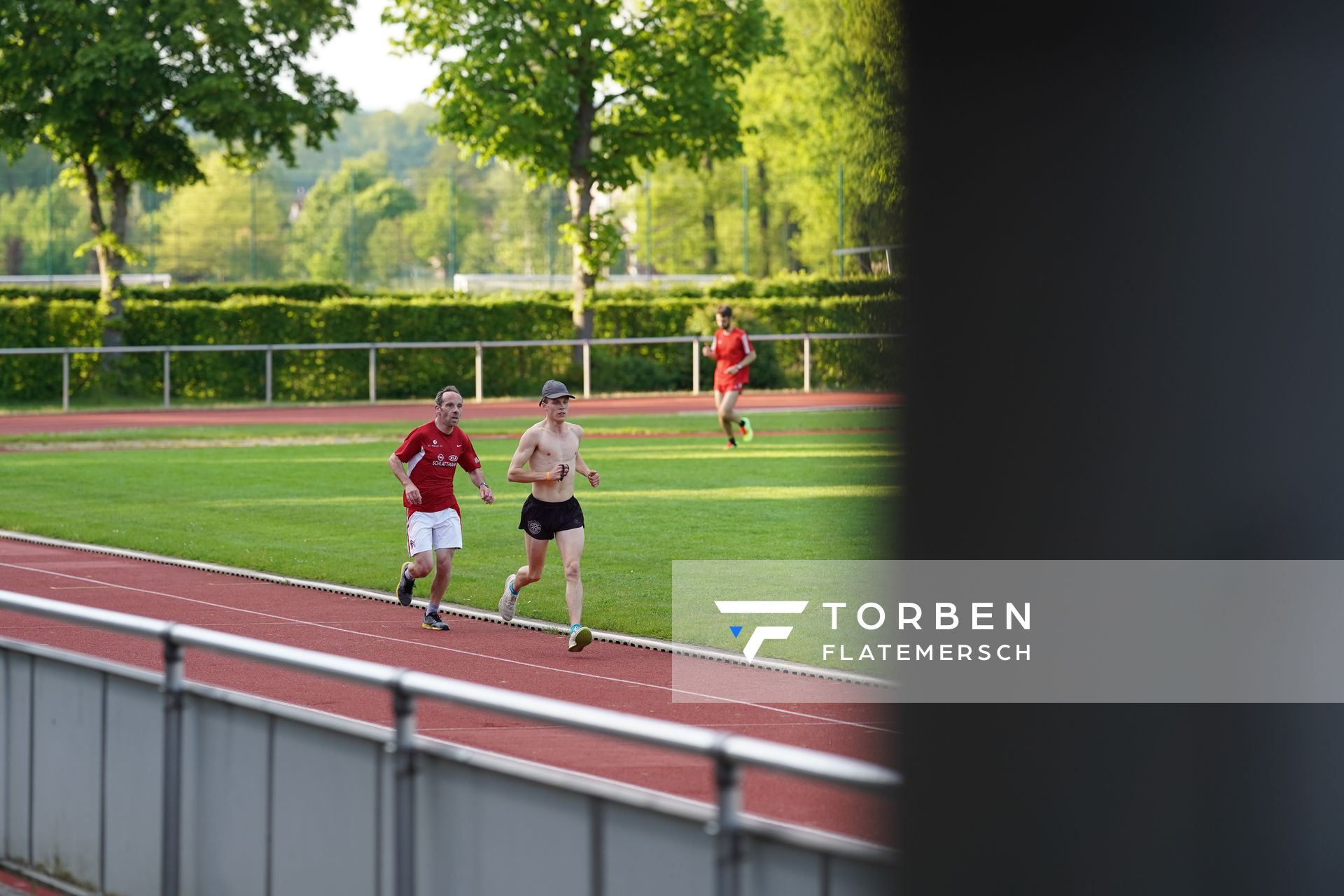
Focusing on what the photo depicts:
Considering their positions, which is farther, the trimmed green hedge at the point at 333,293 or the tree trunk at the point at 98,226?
the trimmed green hedge at the point at 333,293

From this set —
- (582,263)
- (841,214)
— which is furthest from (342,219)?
(841,214)

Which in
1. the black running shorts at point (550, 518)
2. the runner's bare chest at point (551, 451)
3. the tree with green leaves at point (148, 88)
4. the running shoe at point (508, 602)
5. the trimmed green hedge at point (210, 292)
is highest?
the tree with green leaves at point (148, 88)

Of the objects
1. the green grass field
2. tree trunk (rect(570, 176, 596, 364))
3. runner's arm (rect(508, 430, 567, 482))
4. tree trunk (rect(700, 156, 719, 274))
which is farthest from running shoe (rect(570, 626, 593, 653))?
tree trunk (rect(700, 156, 719, 274))

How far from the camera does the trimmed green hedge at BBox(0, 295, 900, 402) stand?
35094mm

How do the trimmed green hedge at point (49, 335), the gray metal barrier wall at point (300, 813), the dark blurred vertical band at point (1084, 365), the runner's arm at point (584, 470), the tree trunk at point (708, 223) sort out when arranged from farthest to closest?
the tree trunk at point (708, 223) < the trimmed green hedge at point (49, 335) < the runner's arm at point (584, 470) < the gray metal barrier wall at point (300, 813) < the dark blurred vertical band at point (1084, 365)

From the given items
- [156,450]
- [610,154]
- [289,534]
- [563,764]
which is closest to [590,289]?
[610,154]

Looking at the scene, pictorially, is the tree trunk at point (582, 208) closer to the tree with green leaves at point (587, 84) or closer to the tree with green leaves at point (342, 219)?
the tree with green leaves at point (587, 84)

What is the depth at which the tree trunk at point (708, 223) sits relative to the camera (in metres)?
76.0

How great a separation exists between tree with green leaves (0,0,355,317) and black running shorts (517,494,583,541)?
82.6 ft

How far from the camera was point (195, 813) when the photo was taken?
17.0ft

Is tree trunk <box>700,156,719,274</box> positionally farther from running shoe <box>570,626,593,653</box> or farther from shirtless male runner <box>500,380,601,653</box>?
running shoe <box>570,626,593,653</box>

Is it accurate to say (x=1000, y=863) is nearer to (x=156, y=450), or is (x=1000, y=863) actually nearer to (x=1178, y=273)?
(x=1178, y=273)

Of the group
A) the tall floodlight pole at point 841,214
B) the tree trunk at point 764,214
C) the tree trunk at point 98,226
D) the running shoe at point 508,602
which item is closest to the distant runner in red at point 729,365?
the running shoe at point 508,602

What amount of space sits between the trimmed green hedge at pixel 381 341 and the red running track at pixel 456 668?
20.7 meters
